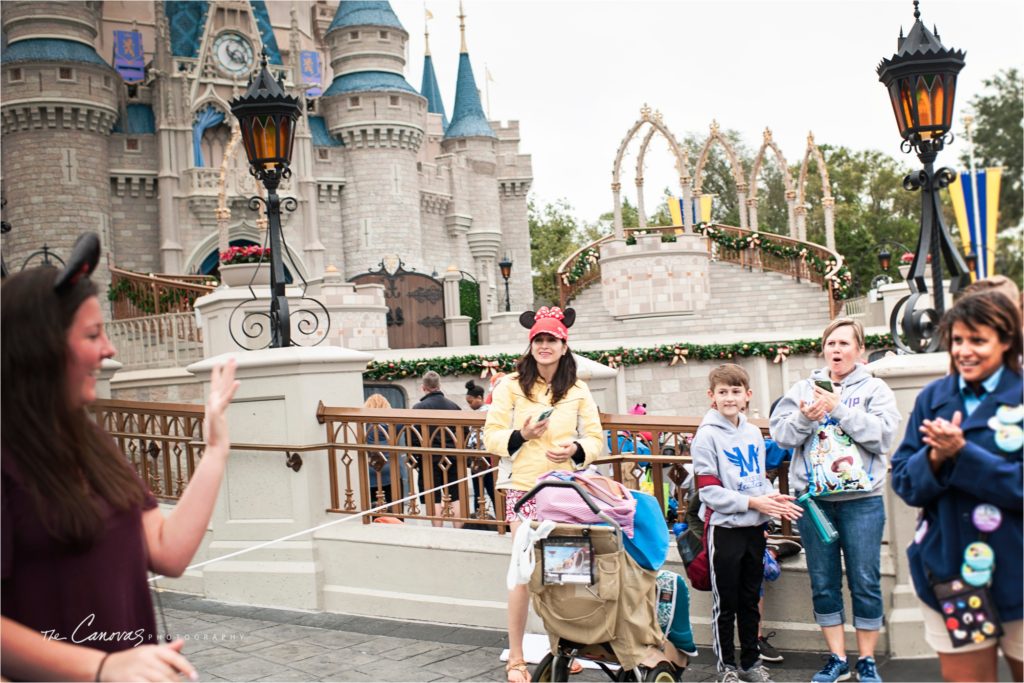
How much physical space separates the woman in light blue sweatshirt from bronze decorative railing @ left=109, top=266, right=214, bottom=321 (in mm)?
12285

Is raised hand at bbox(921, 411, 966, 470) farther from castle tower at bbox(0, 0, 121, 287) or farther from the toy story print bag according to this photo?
castle tower at bbox(0, 0, 121, 287)

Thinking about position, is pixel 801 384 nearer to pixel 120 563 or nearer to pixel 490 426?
pixel 490 426

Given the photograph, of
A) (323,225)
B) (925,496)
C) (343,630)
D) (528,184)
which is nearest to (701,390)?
(343,630)

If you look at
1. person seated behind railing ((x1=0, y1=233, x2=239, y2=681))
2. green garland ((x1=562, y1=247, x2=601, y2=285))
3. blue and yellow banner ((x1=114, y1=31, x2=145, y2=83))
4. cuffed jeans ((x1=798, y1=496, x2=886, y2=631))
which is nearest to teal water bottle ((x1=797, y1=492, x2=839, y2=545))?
cuffed jeans ((x1=798, y1=496, x2=886, y2=631))

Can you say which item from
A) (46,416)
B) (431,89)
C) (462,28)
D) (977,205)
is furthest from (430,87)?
(46,416)

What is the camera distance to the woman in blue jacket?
8.91ft

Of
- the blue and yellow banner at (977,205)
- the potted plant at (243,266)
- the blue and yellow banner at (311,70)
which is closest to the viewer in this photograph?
the blue and yellow banner at (977,205)

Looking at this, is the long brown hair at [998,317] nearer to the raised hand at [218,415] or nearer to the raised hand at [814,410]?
the raised hand at [814,410]

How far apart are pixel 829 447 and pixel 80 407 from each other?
10.9ft

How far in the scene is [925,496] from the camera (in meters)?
2.86

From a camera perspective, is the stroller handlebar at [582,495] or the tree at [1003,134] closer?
the stroller handlebar at [582,495]

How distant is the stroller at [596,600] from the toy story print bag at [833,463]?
3.13 feet

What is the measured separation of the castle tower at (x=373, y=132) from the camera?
3606 centimetres

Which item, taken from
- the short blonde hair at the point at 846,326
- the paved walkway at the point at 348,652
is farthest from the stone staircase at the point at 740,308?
the short blonde hair at the point at 846,326
